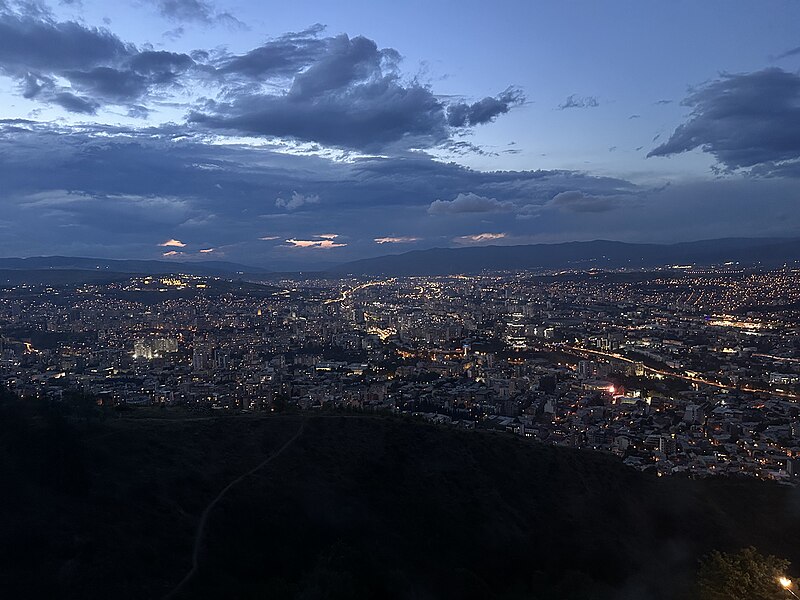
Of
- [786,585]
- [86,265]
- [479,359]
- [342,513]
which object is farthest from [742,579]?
[86,265]

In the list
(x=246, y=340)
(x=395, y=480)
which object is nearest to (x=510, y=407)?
(x=395, y=480)

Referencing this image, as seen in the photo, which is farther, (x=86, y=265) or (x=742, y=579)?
(x=86, y=265)

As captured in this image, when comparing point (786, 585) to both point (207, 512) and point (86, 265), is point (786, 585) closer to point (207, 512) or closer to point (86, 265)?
point (207, 512)

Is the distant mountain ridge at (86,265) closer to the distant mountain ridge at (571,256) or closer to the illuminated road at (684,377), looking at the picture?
the distant mountain ridge at (571,256)

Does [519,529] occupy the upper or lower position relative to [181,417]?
lower

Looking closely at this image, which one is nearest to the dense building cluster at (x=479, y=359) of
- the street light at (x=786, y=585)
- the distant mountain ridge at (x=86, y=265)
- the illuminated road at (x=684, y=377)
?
the illuminated road at (x=684, y=377)

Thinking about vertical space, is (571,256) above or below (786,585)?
above

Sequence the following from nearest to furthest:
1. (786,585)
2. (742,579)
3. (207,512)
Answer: (786,585), (742,579), (207,512)

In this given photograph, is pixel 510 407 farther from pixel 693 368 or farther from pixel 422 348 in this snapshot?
pixel 422 348
